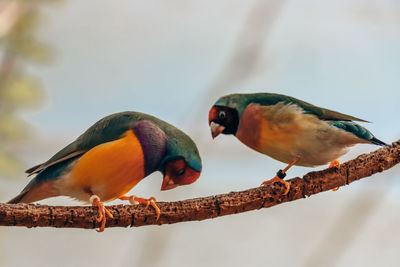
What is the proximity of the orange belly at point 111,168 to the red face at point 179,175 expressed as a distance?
0.07 meters

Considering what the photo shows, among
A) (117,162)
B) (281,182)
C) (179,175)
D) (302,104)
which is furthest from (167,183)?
(302,104)

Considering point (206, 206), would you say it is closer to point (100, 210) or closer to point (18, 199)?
point (100, 210)

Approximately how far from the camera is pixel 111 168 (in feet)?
4.29

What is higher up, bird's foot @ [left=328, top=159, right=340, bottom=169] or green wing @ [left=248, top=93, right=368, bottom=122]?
green wing @ [left=248, top=93, right=368, bottom=122]

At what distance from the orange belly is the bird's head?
7.7 inches

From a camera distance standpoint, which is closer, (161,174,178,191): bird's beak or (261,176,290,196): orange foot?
(161,174,178,191): bird's beak

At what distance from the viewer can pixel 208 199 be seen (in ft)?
4.58

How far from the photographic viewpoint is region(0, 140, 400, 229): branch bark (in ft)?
4.28

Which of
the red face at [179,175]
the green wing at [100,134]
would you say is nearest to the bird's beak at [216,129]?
the red face at [179,175]

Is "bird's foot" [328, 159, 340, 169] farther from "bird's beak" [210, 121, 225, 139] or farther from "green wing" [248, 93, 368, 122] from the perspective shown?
"bird's beak" [210, 121, 225, 139]

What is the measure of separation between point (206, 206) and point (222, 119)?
260mm

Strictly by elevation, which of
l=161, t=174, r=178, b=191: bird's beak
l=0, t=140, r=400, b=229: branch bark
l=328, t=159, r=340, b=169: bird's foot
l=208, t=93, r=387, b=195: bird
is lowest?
l=0, t=140, r=400, b=229: branch bark

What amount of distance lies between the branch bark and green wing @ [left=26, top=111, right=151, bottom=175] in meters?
0.12

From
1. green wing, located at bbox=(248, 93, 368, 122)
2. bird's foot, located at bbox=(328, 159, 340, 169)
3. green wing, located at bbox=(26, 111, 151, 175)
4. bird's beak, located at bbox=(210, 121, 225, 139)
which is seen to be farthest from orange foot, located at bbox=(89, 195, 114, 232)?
bird's foot, located at bbox=(328, 159, 340, 169)
